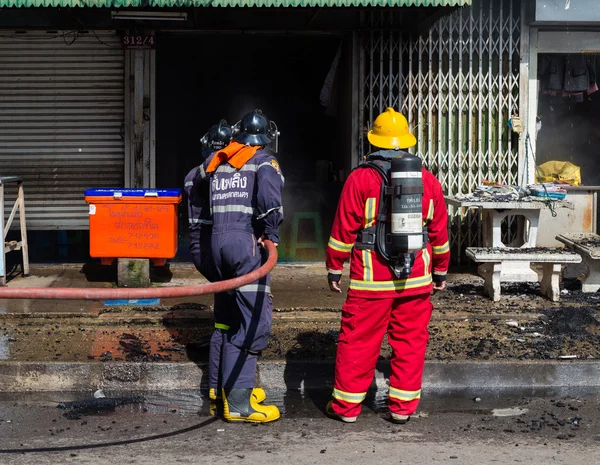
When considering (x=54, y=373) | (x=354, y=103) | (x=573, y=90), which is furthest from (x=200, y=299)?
(x=573, y=90)

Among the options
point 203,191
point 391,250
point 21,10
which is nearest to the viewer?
point 391,250


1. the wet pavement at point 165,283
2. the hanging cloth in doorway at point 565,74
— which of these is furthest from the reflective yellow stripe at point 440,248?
the hanging cloth in doorway at point 565,74

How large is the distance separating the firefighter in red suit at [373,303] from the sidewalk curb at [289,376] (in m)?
0.83

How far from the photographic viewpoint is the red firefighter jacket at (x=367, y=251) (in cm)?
582

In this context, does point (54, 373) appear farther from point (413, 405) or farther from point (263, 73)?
point (263, 73)

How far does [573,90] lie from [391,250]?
21.6 ft

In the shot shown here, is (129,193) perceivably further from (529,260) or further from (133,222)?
(529,260)

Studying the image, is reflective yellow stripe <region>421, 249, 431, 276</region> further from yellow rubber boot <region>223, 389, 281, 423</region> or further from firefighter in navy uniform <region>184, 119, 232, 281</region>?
firefighter in navy uniform <region>184, 119, 232, 281</region>

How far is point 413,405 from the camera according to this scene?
589 cm

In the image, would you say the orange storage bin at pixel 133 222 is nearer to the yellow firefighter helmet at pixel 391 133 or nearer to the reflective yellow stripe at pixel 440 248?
the yellow firefighter helmet at pixel 391 133

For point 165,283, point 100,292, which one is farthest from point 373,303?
point 165,283

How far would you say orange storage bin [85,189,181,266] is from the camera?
9.31 meters

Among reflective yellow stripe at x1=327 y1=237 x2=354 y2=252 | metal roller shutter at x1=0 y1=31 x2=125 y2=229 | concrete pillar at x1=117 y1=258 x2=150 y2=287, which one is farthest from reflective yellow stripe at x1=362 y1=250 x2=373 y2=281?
metal roller shutter at x1=0 y1=31 x2=125 y2=229

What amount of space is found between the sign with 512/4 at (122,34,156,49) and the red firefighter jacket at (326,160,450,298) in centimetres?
553
